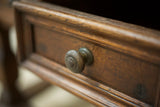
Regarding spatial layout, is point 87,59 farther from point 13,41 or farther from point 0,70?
point 13,41

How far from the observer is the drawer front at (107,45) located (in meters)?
0.30

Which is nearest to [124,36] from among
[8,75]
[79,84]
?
[79,84]

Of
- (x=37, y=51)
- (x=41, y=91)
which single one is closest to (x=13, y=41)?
(x=41, y=91)

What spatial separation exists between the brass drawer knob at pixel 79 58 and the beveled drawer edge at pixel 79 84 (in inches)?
1.6

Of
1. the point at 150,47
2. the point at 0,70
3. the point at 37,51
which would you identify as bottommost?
the point at 0,70

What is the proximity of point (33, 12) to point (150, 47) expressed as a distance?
0.23 meters

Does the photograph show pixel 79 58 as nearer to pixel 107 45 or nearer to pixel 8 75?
pixel 107 45

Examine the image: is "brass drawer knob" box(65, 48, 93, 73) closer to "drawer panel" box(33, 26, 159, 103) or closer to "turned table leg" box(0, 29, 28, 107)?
"drawer panel" box(33, 26, 159, 103)

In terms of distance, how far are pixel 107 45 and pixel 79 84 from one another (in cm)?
11

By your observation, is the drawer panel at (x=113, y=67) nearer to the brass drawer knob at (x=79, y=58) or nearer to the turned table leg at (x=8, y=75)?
the brass drawer knob at (x=79, y=58)

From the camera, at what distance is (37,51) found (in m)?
0.49

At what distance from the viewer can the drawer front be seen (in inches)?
11.7

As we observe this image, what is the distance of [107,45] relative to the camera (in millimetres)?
336

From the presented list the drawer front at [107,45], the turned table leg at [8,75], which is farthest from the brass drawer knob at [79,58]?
the turned table leg at [8,75]
